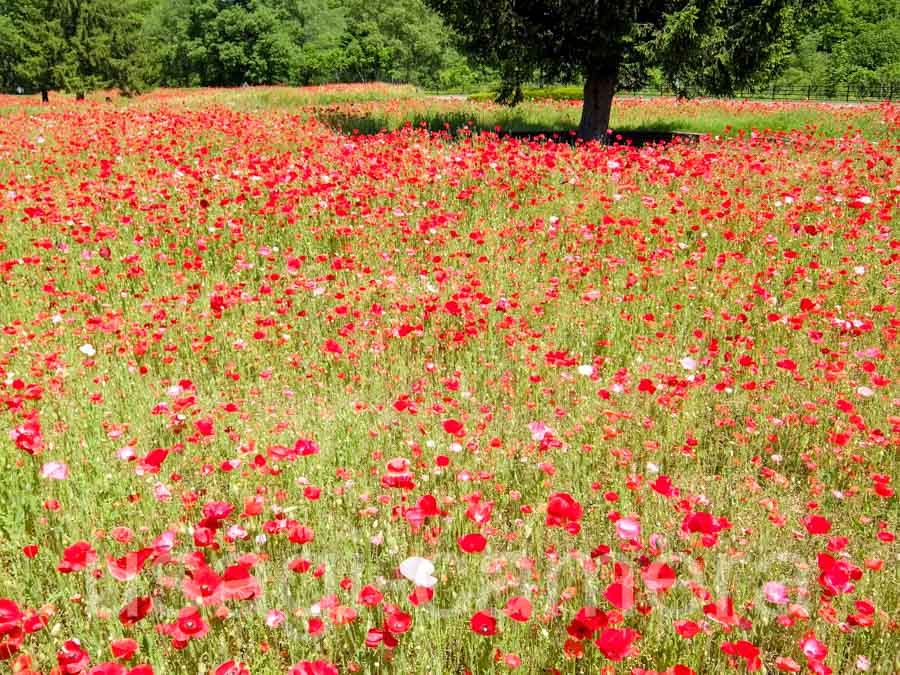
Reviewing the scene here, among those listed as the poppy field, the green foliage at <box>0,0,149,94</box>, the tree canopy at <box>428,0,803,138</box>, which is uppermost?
the green foliage at <box>0,0,149,94</box>

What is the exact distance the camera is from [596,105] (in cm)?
1345

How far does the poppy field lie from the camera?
216cm

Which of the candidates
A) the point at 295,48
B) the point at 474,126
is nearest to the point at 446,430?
the point at 474,126

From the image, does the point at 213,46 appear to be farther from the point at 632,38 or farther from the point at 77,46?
the point at 632,38

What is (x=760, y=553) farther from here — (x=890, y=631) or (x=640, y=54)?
(x=640, y=54)

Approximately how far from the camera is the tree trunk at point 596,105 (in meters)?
13.2

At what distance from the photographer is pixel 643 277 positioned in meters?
5.80

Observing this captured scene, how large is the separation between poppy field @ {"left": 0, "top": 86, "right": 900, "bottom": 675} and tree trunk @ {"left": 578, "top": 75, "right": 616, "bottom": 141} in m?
5.52

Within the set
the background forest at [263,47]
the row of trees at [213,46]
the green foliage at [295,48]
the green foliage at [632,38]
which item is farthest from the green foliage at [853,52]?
the green foliage at [295,48]

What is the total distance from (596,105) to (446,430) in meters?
12.2

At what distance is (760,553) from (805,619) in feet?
1.26

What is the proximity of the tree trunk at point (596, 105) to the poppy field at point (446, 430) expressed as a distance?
5521mm

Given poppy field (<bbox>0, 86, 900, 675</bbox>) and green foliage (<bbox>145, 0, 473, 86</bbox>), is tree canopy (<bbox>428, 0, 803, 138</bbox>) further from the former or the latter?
green foliage (<bbox>145, 0, 473, 86</bbox>)

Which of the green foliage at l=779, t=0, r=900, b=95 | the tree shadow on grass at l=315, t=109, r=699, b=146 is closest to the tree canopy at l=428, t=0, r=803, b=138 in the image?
the tree shadow on grass at l=315, t=109, r=699, b=146
